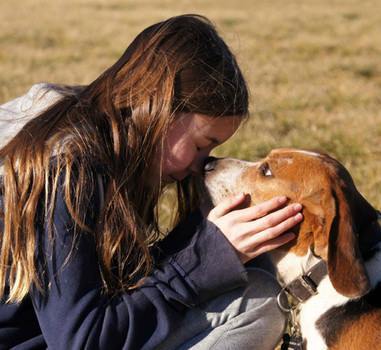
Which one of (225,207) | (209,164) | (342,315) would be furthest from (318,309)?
(209,164)

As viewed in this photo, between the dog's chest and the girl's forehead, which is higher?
the girl's forehead

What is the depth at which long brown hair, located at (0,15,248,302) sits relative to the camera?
3.30 m

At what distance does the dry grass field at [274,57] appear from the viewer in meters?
7.66

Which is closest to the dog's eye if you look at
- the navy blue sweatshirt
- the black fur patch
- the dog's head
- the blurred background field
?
the dog's head

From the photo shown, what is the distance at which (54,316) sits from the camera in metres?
3.23

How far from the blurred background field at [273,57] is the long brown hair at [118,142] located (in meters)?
2.26

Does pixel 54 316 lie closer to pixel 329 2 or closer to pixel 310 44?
pixel 310 44

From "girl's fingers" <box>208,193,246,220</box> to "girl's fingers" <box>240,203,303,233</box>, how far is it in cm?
19

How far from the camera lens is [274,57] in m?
13.3

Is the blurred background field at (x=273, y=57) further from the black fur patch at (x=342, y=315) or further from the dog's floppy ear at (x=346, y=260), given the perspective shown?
the dog's floppy ear at (x=346, y=260)

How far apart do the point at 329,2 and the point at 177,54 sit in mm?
23518

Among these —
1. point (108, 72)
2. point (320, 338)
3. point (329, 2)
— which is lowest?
point (329, 2)

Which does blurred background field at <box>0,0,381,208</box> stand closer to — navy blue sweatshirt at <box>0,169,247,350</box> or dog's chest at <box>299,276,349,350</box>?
dog's chest at <box>299,276,349,350</box>

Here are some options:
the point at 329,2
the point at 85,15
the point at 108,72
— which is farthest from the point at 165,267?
the point at 329,2
